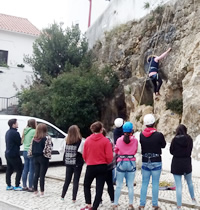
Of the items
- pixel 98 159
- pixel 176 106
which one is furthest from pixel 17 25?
pixel 98 159

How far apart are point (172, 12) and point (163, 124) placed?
533 cm

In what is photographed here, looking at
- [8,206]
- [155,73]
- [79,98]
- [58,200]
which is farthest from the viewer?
[79,98]

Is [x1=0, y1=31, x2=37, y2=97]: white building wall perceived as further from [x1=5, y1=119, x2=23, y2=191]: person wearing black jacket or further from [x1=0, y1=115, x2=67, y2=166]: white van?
[x1=5, y1=119, x2=23, y2=191]: person wearing black jacket

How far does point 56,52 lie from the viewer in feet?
64.6

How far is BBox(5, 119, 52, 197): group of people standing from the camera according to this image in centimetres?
727

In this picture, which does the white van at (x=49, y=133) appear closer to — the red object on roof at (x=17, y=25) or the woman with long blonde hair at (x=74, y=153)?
the woman with long blonde hair at (x=74, y=153)

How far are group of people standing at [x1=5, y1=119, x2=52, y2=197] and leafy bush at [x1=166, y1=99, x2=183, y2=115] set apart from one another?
592cm

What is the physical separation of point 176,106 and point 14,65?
1619 centimetres

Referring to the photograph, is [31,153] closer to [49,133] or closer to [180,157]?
[180,157]

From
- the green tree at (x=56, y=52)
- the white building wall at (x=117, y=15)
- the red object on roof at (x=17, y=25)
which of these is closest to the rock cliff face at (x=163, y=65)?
the white building wall at (x=117, y=15)

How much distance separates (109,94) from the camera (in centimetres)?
1589

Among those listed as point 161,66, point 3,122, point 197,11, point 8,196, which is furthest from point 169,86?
point 8,196

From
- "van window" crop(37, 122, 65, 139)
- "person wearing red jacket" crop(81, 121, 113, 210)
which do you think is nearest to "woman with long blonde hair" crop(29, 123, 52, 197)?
"person wearing red jacket" crop(81, 121, 113, 210)

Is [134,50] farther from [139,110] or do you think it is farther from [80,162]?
[80,162]
